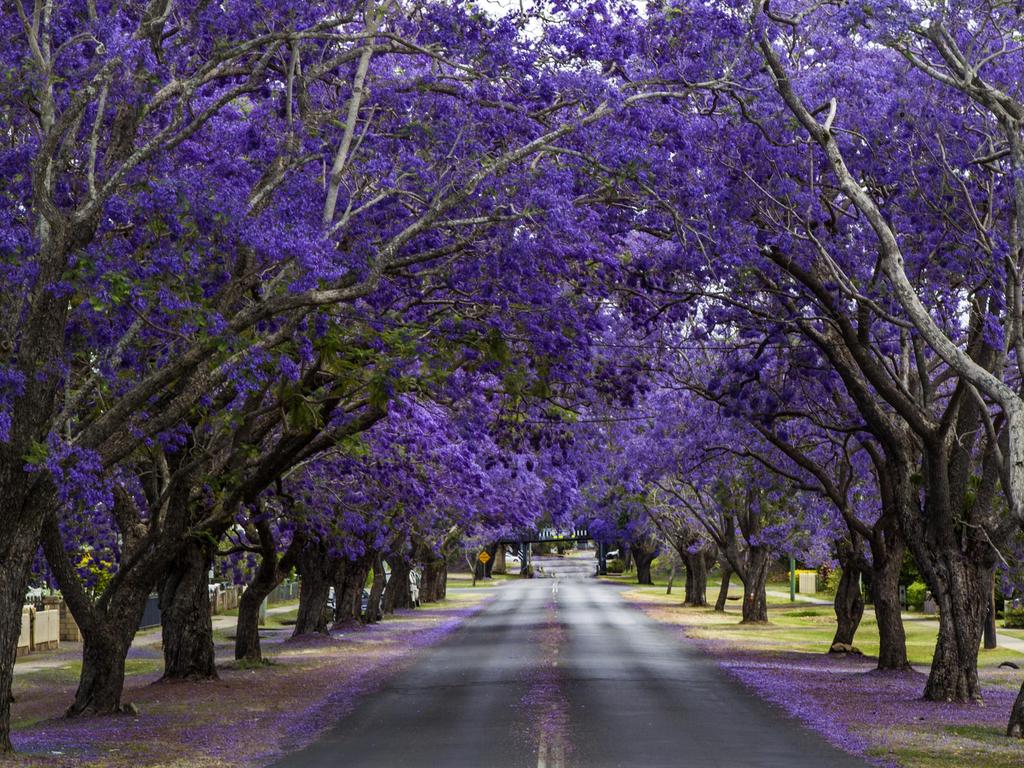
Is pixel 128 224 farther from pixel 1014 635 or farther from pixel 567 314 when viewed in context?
pixel 1014 635

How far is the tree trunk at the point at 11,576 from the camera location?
14427mm

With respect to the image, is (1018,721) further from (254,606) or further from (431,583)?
(431,583)

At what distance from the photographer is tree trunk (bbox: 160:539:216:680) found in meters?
26.0

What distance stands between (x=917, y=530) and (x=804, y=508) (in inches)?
724

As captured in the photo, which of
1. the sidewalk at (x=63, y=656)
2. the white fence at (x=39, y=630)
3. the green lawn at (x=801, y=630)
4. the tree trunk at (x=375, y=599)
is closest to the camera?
the sidewalk at (x=63, y=656)

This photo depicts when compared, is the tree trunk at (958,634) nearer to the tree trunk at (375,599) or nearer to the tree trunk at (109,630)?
the tree trunk at (109,630)

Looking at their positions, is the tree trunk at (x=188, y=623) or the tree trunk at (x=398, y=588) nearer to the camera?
the tree trunk at (x=188, y=623)

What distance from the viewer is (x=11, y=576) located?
14516 mm

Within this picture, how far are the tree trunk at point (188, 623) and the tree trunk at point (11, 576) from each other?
11100 millimetres

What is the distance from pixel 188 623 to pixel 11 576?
12090 millimetres

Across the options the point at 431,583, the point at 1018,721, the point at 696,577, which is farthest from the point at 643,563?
the point at 1018,721

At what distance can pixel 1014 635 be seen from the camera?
42844 mm

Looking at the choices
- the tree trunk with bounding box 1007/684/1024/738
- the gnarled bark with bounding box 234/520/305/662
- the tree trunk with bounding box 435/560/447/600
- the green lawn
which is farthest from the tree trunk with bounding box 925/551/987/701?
the tree trunk with bounding box 435/560/447/600

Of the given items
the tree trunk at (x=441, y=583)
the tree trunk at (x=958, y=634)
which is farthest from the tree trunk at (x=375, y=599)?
the tree trunk at (x=958, y=634)
